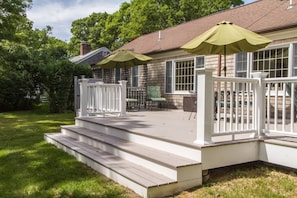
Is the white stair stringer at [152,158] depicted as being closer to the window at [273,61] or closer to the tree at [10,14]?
the window at [273,61]

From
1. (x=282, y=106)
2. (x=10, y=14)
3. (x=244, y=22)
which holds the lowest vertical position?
(x=282, y=106)

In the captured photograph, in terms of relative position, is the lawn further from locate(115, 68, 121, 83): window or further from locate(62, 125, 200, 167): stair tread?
locate(115, 68, 121, 83): window

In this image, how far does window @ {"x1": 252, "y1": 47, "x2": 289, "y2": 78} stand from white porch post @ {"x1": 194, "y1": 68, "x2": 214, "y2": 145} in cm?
459

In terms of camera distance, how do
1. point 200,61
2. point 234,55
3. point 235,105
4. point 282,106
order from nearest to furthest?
1. point 235,105
2. point 282,106
3. point 234,55
4. point 200,61

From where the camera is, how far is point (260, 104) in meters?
4.58

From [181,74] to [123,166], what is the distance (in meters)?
7.21

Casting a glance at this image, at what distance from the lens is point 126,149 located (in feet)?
15.4

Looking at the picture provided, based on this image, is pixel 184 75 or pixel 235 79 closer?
pixel 235 79

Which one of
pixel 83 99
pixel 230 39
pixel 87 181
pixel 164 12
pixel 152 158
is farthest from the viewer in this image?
pixel 164 12

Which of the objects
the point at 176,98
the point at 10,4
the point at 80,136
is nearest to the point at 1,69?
the point at 10,4

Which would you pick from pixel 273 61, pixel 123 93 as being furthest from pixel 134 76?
pixel 273 61

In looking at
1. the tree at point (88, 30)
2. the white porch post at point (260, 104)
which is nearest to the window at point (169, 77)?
the white porch post at point (260, 104)

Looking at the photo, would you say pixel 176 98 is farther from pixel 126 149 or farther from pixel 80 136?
pixel 126 149

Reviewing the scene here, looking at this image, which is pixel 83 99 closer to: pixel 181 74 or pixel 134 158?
pixel 134 158
